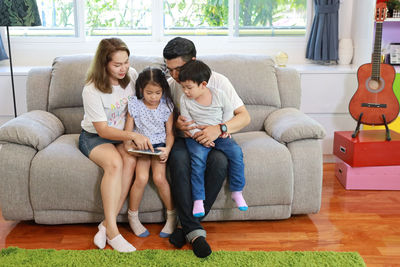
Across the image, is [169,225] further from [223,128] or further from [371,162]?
[371,162]

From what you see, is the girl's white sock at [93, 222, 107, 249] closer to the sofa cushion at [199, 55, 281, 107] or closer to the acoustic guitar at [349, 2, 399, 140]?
the sofa cushion at [199, 55, 281, 107]

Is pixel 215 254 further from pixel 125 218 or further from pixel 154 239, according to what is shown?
pixel 125 218

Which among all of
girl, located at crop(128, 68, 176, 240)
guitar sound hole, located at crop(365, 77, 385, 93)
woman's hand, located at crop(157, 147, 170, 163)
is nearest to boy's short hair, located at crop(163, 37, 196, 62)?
girl, located at crop(128, 68, 176, 240)

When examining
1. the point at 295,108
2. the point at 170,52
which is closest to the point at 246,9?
the point at 295,108

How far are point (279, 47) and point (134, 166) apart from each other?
2.15 metres

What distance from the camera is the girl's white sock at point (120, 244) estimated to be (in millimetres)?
2246

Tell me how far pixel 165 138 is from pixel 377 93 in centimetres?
162

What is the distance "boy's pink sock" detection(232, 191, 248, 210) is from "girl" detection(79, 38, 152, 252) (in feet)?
1.65

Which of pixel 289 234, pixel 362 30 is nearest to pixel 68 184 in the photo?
pixel 289 234

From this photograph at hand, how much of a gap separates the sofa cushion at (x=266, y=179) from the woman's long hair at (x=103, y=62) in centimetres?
83

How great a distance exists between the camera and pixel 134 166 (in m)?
2.41

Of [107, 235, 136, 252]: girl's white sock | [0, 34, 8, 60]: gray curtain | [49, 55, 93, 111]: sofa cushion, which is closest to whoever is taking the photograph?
[107, 235, 136, 252]: girl's white sock

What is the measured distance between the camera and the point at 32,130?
2508mm

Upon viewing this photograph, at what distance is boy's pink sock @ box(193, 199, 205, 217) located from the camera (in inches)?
89.7
